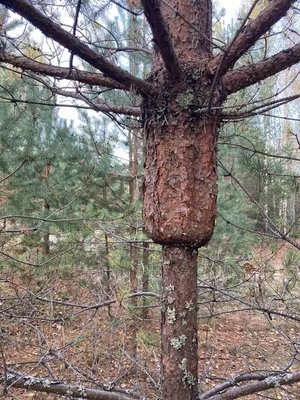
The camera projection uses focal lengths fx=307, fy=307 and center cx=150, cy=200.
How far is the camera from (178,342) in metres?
1.02

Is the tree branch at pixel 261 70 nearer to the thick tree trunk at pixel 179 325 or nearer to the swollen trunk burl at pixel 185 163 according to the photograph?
the swollen trunk burl at pixel 185 163

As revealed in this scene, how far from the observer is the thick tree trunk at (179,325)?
1.01 meters

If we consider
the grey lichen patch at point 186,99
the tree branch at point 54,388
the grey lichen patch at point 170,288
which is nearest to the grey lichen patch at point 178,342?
the grey lichen patch at point 170,288

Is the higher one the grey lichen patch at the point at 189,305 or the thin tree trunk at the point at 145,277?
the grey lichen patch at the point at 189,305

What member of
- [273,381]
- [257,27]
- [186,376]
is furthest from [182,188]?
[273,381]

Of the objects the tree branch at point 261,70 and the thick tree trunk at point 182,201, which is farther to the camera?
the thick tree trunk at point 182,201

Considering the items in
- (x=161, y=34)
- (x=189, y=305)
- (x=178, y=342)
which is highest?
(x=161, y=34)

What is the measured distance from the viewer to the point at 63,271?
368 centimetres

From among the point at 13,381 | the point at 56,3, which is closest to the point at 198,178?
the point at 13,381

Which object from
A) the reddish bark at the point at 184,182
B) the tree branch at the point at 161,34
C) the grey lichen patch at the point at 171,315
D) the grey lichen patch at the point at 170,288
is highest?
the tree branch at the point at 161,34

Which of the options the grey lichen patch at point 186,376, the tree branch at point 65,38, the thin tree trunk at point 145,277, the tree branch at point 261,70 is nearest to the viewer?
the tree branch at point 65,38

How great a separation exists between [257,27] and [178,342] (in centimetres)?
99

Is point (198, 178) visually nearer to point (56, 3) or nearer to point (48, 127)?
point (56, 3)

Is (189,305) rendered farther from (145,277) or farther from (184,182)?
(145,277)
